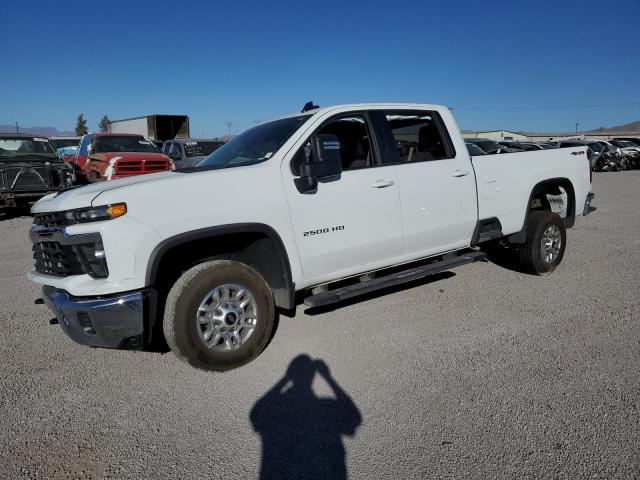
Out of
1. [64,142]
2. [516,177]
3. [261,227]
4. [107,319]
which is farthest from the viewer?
[64,142]

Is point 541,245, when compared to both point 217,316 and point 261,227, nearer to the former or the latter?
point 261,227

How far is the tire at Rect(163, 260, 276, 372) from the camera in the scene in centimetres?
333

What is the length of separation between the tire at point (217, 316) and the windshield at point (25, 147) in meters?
10.9

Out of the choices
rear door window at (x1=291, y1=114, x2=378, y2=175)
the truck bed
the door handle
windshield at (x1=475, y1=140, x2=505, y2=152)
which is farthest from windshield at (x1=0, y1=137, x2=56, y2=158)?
windshield at (x1=475, y1=140, x2=505, y2=152)

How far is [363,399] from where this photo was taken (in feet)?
10.3

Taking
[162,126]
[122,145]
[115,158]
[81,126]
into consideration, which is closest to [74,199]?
[115,158]

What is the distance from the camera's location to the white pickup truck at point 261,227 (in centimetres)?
315

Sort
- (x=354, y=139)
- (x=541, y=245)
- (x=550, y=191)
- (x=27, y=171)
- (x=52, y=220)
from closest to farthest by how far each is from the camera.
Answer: (x=52, y=220) → (x=354, y=139) → (x=541, y=245) → (x=550, y=191) → (x=27, y=171)

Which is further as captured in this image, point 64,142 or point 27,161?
point 64,142

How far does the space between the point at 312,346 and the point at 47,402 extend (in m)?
2.00

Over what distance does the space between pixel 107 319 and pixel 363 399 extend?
1.78 m

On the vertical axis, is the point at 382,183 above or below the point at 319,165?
below

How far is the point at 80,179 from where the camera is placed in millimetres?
12625

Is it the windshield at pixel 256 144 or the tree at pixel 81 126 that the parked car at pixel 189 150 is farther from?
the tree at pixel 81 126
